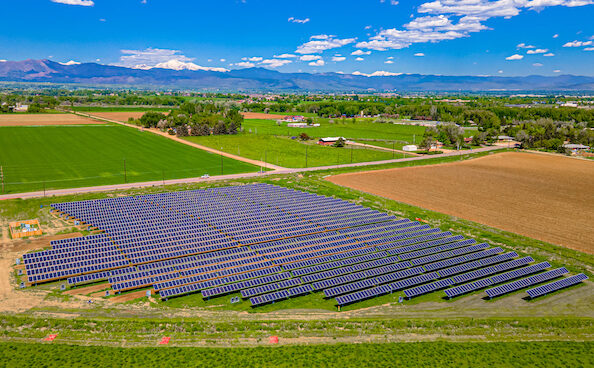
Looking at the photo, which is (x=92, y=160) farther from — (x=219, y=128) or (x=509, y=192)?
(x=509, y=192)

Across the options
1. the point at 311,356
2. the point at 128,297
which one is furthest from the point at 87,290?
the point at 311,356

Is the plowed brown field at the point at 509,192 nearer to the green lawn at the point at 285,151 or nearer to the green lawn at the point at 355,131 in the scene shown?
the green lawn at the point at 285,151

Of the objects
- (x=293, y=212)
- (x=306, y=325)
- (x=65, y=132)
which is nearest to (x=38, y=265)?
(x=306, y=325)

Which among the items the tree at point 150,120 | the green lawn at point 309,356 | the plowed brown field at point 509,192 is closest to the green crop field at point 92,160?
the tree at point 150,120

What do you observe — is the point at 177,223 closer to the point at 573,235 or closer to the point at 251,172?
the point at 251,172

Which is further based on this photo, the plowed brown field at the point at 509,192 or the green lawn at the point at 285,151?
the green lawn at the point at 285,151

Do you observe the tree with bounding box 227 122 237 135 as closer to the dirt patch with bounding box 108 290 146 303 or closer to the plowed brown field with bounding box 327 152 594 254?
the plowed brown field with bounding box 327 152 594 254
